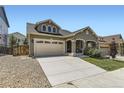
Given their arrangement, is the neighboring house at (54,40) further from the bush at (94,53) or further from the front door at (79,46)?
the bush at (94,53)

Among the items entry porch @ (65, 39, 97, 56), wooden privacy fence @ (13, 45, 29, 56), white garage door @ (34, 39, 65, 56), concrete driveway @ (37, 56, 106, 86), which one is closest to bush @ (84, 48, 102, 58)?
entry porch @ (65, 39, 97, 56)

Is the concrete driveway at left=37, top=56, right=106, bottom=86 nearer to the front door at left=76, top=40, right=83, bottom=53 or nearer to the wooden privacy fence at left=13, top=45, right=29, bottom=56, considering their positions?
the wooden privacy fence at left=13, top=45, right=29, bottom=56

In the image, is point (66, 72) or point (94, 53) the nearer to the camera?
point (66, 72)

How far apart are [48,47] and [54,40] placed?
4.91 feet

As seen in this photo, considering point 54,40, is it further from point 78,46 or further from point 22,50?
point 22,50

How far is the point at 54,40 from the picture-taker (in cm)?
1878

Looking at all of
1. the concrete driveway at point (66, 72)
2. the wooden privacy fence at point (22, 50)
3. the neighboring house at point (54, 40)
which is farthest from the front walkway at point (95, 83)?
the wooden privacy fence at point (22, 50)

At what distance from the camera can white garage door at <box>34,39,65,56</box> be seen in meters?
17.2

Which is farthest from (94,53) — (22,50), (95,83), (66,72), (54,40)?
(95,83)

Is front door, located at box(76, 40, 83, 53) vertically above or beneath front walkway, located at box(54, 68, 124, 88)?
above

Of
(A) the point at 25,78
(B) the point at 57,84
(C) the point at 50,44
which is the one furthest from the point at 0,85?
(C) the point at 50,44

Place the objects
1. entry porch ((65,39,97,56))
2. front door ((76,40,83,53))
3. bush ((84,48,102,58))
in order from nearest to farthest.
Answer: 1. bush ((84,48,102,58))
2. entry porch ((65,39,97,56))
3. front door ((76,40,83,53))

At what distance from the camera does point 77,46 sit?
20797 millimetres
